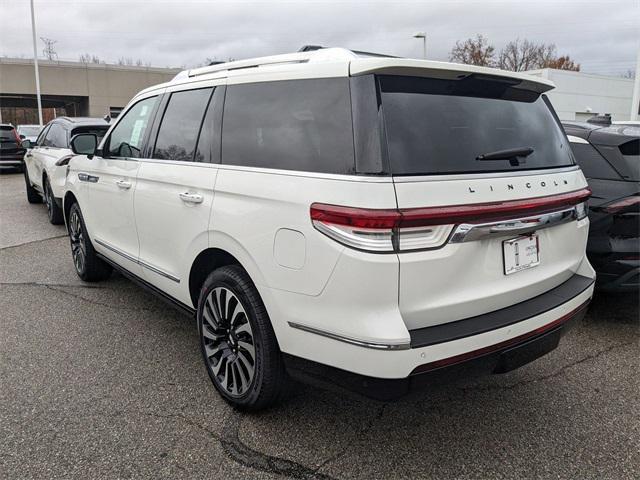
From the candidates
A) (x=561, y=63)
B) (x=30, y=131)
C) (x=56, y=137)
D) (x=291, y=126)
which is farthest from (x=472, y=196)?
(x=561, y=63)

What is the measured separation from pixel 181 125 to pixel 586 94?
30.3 metres

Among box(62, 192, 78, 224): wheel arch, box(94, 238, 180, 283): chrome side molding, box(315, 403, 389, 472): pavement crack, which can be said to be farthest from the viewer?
box(62, 192, 78, 224): wheel arch

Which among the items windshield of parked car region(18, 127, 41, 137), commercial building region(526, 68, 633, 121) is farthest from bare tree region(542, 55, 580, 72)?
windshield of parked car region(18, 127, 41, 137)

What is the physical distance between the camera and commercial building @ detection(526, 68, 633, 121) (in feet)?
88.4

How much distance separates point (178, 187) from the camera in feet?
10.5

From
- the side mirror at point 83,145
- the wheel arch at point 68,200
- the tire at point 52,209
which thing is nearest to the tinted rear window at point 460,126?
the side mirror at point 83,145

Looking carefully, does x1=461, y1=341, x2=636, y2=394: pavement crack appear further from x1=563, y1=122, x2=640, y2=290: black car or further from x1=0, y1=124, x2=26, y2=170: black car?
x1=0, y1=124, x2=26, y2=170: black car

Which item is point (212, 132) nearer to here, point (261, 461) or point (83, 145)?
point (261, 461)

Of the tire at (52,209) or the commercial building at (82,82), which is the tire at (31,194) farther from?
the commercial building at (82,82)

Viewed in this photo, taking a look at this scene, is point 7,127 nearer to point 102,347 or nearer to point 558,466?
point 102,347

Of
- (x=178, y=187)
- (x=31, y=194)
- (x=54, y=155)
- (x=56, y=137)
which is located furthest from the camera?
(x=31, y=194)

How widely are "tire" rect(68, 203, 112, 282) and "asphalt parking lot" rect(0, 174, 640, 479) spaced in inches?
43.2

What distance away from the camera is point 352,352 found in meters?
2.16

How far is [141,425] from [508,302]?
2011mm
